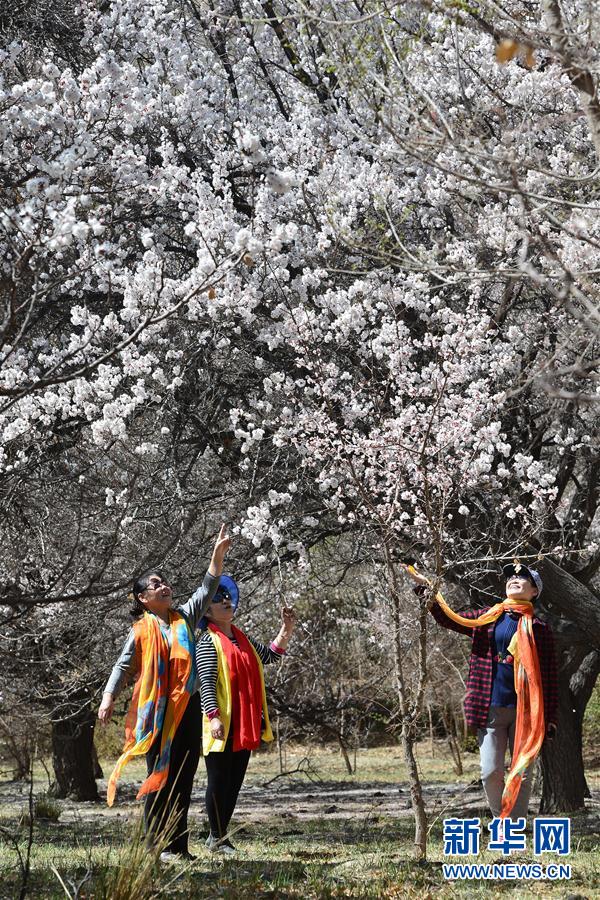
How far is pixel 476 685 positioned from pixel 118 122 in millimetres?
4158

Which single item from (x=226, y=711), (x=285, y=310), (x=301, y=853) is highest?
(x=285, y=310)

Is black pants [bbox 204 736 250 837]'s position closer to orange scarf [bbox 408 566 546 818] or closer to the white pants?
the white pants

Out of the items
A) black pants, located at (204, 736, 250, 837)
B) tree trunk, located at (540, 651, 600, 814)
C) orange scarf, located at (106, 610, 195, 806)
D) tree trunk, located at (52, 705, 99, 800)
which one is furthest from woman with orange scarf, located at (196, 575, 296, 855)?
tree trunk, located at (52, 705, 99, 800)

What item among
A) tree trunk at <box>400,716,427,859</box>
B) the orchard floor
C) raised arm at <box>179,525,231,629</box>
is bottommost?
the orchard floor

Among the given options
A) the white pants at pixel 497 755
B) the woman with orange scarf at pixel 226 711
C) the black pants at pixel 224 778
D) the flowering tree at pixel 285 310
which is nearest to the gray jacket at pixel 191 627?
the woman with orange scarf at pixel 226 711

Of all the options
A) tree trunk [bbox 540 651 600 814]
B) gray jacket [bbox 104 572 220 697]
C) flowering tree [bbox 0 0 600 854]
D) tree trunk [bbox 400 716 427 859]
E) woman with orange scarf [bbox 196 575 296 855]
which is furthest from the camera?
tree trunk [bbox 540 651 600 814]

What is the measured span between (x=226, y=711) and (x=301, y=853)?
3.41 feet

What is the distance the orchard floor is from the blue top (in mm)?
555

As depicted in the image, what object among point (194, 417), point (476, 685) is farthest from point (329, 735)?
point (476, 685)

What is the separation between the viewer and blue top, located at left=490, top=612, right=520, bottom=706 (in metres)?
5.41

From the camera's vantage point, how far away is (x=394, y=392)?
7438mm

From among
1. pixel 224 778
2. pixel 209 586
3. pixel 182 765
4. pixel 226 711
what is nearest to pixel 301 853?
pixel 224 778

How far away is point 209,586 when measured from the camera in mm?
5328

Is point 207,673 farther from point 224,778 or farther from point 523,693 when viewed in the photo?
point 523,693
